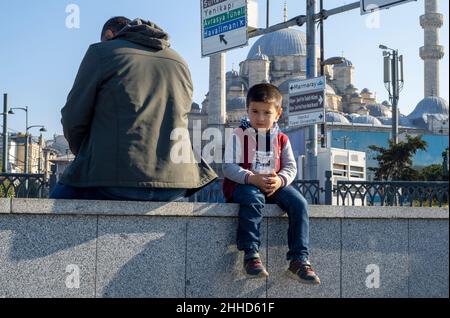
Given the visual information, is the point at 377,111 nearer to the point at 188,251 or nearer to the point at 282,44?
the point at 282,44

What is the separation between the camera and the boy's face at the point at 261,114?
493 cm

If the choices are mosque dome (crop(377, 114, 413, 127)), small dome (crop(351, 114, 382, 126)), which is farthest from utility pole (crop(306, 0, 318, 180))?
mosque dome (crop(377, 114, 413, 127))

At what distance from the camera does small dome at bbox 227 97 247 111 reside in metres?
87.0

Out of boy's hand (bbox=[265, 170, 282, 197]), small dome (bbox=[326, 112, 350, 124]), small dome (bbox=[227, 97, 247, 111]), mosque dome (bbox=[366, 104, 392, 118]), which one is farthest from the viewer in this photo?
mosque dome (bbox=[366, 104, 392, 118])

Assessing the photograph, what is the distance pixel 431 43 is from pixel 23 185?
268 ft

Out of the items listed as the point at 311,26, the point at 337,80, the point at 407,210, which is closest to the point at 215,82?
the point at 337,80

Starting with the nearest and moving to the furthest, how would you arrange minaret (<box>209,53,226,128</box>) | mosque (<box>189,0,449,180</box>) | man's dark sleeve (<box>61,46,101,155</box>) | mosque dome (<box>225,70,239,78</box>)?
1. man's dark sleeve (<box>61,46,101,155</box>)
2. minaret (<box>209,53,226,128</box>)
3. mosque (<box>189,0,449,180</box>)
4. mosque dome (<box>225,70,239,78</box>)

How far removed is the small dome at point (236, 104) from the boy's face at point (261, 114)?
8136 cm

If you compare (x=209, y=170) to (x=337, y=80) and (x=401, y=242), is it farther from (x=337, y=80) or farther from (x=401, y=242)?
(x=337, y=80)

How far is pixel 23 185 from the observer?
7262 mm

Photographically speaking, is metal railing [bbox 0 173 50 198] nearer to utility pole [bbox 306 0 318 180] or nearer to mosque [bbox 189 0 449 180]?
utility pole [bbox 306 0 318 180]

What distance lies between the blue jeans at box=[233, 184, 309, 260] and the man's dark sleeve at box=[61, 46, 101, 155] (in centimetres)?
113

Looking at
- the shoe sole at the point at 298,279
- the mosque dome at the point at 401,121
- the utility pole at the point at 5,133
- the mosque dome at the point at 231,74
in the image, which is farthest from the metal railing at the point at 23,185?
the mosque dome at the point at 231,74

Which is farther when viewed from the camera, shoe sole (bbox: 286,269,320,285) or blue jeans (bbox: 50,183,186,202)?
shoe sole (bbox: 286,269,320,285)
